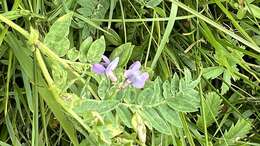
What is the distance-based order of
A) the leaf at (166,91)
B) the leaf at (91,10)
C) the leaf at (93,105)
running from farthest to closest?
the leaf at (91,10) → the leaf at (166,91) → the leaf at (93,105)

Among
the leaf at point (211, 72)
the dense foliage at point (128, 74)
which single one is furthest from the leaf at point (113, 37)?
the leaf at point (211, 72)

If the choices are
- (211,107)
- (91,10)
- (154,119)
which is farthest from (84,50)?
(211,107)

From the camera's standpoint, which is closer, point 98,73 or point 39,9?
point 98,73

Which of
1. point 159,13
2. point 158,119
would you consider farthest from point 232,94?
point 158,119

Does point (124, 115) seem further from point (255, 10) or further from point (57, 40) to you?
point (255, 10)

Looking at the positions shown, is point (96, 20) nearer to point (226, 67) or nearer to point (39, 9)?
point (39, 9)

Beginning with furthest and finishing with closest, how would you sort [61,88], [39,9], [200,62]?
[200,62]
[39,9]
[61,88]

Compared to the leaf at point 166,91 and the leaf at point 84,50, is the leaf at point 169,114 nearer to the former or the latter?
the leaf at point 166,91
